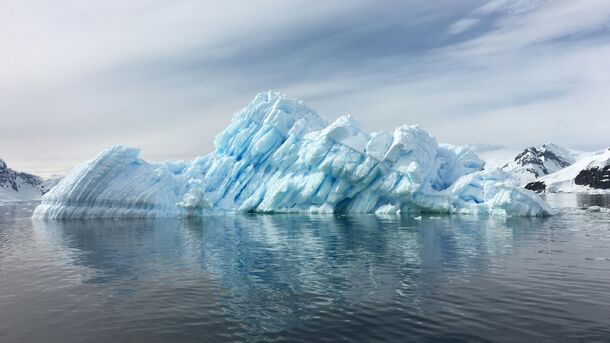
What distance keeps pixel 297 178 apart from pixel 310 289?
38704mm

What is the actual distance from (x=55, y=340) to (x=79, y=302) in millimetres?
3629

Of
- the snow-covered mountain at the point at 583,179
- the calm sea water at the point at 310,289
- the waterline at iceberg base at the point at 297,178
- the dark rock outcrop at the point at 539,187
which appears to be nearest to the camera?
the calm sea water at the point at 310,289

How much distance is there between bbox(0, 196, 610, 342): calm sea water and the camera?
11.3 metres

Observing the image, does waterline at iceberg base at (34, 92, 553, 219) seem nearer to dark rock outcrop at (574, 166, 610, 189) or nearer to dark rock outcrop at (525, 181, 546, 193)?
dark rock outcrop at (574, 166, 610, 189)

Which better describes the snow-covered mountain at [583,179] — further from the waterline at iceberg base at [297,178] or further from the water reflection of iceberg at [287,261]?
the water reflection of iceberg at [287,261]

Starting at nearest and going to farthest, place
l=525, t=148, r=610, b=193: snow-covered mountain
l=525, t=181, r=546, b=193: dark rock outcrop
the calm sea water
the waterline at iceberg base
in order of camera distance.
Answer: the calm sea water < the waterline at iceberg base < l=525, t=148, r=610, b=193: snow-covered mountain < l=525, t=181, r=546, b=193: dark rock outcrop

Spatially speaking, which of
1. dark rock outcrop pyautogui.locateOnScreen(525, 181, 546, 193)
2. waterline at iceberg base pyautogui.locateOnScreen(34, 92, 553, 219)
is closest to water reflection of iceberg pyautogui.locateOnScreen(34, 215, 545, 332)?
waterline at iceberg base pyautogui.locateOnScreen(34, 92, 553, 219)

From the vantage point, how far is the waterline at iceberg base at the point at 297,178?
46.7 meters

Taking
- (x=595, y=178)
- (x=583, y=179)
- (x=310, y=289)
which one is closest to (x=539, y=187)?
(x=583, y=179)

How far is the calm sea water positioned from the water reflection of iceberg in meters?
0.08

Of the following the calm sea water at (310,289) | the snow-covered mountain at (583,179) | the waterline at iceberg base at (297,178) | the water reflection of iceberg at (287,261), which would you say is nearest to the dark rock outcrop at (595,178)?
the snow-covered mountain at (583,179)

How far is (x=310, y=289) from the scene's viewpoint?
15602 mm

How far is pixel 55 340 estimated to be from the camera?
10.8m

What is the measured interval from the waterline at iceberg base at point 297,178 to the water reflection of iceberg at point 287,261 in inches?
415
